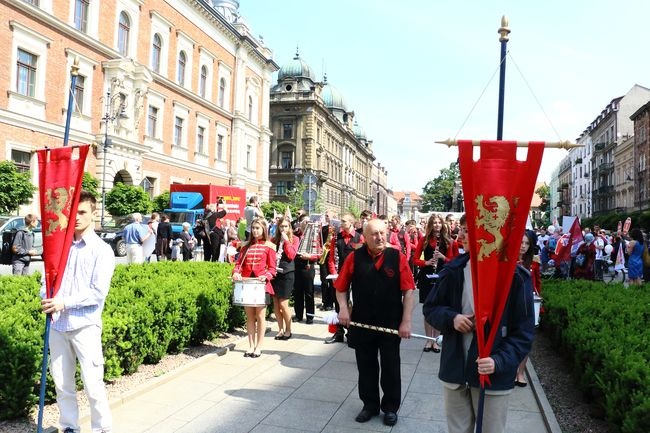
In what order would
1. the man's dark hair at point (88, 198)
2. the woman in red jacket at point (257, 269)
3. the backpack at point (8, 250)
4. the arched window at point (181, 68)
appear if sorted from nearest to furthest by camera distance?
the man's dark hair at point (88, 198) → the woman in red jacket at point (257, 269) → the backpack at point (8, 250) → the arched window at point (181, 68)

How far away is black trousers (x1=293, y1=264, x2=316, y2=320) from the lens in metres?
10.1

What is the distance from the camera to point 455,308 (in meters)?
3.54

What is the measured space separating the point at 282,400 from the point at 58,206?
3.09 m

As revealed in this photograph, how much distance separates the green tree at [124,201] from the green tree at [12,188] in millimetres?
6565

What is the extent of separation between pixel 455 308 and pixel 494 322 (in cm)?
36

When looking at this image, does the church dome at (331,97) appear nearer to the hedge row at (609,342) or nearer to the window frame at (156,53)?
the window frame at (156,53)

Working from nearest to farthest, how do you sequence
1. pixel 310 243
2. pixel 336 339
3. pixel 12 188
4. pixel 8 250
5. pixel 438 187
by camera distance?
pixel 336 339 < pixel 310 243 < pixel 8 250 < pixel 12 188 < pixel 438 187

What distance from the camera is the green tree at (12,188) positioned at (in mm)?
19344

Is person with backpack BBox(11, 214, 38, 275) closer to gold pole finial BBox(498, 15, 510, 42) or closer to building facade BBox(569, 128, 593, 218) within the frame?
gold pole finial BBox(498, 15, 510, 42)

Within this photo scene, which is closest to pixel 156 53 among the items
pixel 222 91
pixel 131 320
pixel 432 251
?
pixel 222 91

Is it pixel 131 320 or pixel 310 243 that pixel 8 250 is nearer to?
pixel 310 243

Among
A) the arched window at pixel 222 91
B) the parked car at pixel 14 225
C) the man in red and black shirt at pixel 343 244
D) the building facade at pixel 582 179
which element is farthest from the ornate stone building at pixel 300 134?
the man in red and black shirt at pixel 343 244

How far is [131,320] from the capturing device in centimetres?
598

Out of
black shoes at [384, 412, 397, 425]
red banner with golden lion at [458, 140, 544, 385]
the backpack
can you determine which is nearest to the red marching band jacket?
black shoes at [384, 412, 397, 425]
